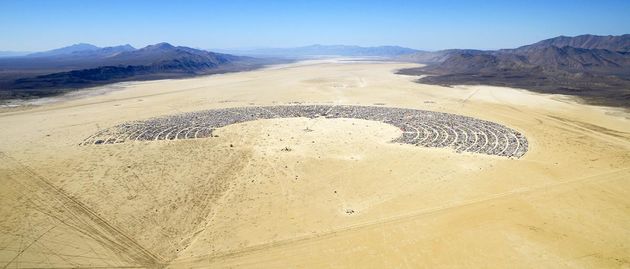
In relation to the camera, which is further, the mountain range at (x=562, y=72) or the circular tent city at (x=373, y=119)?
the mountain range at (x=562, y=72)

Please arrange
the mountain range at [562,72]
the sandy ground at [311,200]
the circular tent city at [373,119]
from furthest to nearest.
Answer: the mountain range at [562,72] → the circular tent city at [373,119] → the sandy ground at [311,200]

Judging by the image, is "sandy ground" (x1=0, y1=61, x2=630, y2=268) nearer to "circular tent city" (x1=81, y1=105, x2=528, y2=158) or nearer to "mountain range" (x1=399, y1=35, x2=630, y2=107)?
"circular tent city" (x1=81, y1=105, x2=528, y2=158)

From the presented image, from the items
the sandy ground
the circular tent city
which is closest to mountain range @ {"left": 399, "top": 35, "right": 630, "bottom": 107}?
the circular tent city

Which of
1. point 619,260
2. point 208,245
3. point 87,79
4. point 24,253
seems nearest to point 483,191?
point 619,260

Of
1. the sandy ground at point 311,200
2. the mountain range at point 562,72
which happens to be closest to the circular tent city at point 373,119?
the sandy ground at point 311,200

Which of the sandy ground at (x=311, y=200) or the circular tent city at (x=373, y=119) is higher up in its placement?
the circular tent city at (x=373, y=119)

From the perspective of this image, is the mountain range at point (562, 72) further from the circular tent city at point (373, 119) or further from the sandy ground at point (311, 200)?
the sandy ground at point (311, 200)

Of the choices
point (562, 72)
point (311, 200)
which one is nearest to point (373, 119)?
point (311, 200)
